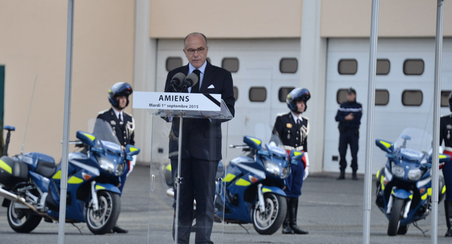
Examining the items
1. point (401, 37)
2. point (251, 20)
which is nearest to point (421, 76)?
point (401, 37)

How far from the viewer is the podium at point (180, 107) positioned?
15.7ft

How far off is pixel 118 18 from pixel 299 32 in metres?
4.18

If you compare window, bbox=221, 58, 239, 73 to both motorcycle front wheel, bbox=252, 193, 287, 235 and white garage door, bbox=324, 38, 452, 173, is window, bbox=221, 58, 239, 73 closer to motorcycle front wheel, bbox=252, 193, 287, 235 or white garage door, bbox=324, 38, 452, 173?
white garage door, bbox=324, 38, 452, 173

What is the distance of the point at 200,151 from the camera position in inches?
202

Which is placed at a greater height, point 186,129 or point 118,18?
point 118,18

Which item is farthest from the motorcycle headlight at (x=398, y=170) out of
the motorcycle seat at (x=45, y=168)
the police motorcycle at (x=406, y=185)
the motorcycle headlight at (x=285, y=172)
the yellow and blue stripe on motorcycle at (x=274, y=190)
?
the motorcycle seat at (x=45, y=168)

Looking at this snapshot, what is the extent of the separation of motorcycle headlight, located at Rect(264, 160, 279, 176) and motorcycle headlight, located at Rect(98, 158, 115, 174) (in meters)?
1.70

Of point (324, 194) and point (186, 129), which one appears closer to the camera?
point (186, 129)

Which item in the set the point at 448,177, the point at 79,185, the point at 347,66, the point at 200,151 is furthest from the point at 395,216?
the point at 347,66

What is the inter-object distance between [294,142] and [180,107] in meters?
4.56

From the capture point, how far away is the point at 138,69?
18406mm

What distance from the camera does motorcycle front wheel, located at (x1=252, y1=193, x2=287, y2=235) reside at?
8.36 meters

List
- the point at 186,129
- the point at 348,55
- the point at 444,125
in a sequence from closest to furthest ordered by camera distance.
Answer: the point at 186,129, the point at 444,125, the point at 348,55

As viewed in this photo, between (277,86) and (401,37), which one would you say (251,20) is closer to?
(277,86)
